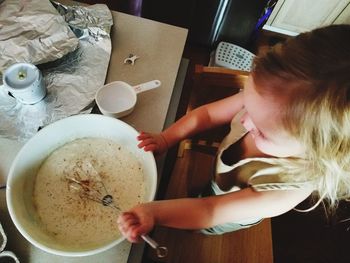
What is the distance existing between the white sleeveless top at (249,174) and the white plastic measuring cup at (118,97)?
0.25 metres

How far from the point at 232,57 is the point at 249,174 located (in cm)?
101

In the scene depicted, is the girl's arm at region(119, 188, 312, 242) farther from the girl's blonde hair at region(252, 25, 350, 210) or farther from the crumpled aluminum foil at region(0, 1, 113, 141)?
the crumpled aluminum foil at region(0, 1, 113, 141)

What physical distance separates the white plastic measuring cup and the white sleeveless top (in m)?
0.25

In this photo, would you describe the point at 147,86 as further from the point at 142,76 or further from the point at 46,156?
the point at 46,156

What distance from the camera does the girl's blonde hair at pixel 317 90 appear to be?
0.40 m

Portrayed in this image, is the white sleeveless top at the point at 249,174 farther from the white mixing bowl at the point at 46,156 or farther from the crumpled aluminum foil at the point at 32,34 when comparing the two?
the crumpled aluminum foil at the point at 32,34

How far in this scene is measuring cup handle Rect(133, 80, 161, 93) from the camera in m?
0.73

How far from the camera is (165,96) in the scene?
2.44 feet

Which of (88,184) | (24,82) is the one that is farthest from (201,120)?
(24,82)

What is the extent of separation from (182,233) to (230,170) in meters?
0.23

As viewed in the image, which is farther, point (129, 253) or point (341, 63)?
point (129, 253)

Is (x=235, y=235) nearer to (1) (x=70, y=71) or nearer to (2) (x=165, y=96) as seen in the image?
(2) (x=165, y=96)

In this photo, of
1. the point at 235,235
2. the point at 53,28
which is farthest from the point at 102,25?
the point at 235,235

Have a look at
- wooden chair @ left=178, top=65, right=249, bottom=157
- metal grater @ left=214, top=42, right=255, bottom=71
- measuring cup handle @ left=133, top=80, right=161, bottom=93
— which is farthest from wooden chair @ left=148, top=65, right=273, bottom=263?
metal grater @ left=214, top=42, right=255, bottom=71
